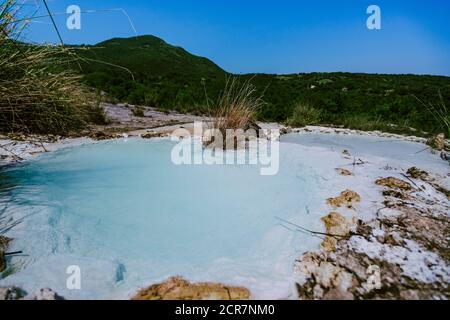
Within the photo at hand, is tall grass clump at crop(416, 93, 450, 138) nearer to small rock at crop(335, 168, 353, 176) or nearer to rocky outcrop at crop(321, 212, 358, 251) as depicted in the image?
small rock at crop(335, 168, 353, 176)

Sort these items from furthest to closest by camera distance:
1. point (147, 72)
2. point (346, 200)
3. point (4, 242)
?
point (147, 72), point (346, 200), point (4, 242)

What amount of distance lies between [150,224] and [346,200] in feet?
3.50

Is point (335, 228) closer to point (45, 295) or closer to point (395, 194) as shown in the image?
point (395, 194)

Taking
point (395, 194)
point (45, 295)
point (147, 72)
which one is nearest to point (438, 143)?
point (395, 194)

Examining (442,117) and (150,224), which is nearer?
(150,224)

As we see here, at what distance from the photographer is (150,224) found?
167cm

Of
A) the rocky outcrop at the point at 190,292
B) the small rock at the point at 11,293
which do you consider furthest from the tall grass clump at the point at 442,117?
the small rock at the point at 11,293

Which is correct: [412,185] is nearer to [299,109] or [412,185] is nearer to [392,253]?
[392,253]

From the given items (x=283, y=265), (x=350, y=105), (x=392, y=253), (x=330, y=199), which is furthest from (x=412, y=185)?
(x=350, y=105)

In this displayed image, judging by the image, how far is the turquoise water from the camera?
47.6 inches

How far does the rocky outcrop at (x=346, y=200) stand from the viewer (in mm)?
1830

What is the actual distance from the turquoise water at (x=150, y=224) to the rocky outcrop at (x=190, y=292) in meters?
0.05

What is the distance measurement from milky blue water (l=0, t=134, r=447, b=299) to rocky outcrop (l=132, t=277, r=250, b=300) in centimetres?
5
